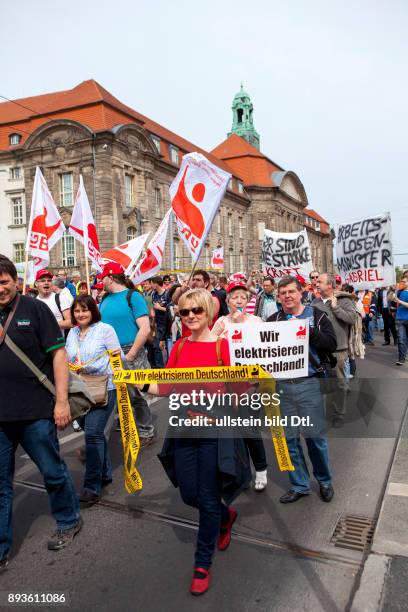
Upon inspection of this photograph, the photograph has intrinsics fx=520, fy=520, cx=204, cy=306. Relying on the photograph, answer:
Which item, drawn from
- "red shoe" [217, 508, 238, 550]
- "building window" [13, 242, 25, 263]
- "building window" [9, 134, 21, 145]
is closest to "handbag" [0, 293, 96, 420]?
"red shoe" [217, 508, 238, 550]

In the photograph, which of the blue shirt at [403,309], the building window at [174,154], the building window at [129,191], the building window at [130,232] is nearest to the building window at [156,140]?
the building window at [174,154]

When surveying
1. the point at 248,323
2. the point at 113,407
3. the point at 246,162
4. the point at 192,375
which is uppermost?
the point at 246,162

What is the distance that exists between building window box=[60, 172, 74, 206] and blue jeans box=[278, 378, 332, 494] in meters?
36.2

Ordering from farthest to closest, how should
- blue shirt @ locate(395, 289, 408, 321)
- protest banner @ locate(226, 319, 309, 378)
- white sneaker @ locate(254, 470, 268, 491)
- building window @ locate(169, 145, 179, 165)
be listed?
1. building window @ locate(169, 145, 179, 165)
2. blue shirt @ locate(395, 289, 408, 321)
3. white sneaker @ locate(254, 470, 268, 491)
4. protest banner @ locate(226, 319, 309, 378)

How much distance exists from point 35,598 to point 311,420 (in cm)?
221

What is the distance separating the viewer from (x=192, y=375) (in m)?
3.18

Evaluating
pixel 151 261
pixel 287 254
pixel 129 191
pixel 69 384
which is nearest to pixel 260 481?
pixel 69 384

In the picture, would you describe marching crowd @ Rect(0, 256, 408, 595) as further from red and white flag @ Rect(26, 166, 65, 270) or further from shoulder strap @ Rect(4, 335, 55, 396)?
red and white flag @ Rect(26, 166, 65, 270)

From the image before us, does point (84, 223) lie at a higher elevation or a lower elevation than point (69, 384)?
higher

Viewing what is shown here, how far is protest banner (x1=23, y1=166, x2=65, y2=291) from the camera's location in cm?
920

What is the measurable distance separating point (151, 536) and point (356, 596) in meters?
1.41

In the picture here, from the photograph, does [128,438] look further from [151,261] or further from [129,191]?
[129,191]

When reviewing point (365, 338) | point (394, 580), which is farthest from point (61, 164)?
point (394, 580)

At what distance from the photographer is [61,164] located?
37.1 meters
